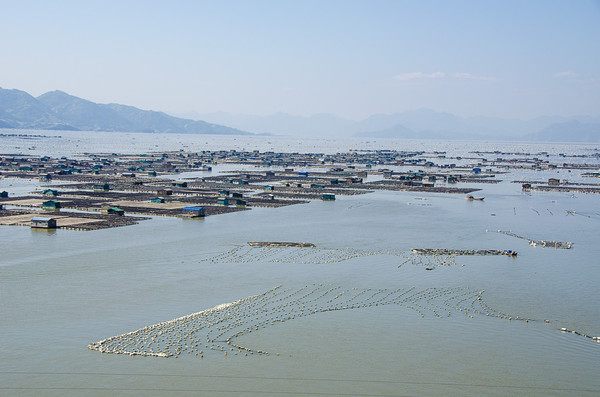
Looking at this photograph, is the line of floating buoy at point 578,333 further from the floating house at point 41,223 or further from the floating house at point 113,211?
the floating house at point 113,211

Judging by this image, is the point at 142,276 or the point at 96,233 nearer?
the point at 142,276

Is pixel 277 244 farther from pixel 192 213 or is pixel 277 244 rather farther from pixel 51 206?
pixel 51 206

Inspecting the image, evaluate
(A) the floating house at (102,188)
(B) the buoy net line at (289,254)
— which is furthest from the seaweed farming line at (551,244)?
(A) the floating house at (102,188)

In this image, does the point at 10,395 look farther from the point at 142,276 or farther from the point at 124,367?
the point at 142,276

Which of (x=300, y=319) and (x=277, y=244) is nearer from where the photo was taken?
(x=300, y=319)

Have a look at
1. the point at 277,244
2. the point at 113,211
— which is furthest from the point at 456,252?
the point at 113,211

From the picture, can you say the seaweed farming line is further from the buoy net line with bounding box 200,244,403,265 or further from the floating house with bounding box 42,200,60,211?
the floating house with bounding box 42,200,60,211

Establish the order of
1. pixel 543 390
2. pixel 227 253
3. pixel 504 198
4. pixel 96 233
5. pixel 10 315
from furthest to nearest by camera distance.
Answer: pixel 504 198
pixel 96 233
pixel 227 253
pixel 10 315
pixel 543 390

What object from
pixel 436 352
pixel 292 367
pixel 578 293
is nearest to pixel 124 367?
pixel 292 367
